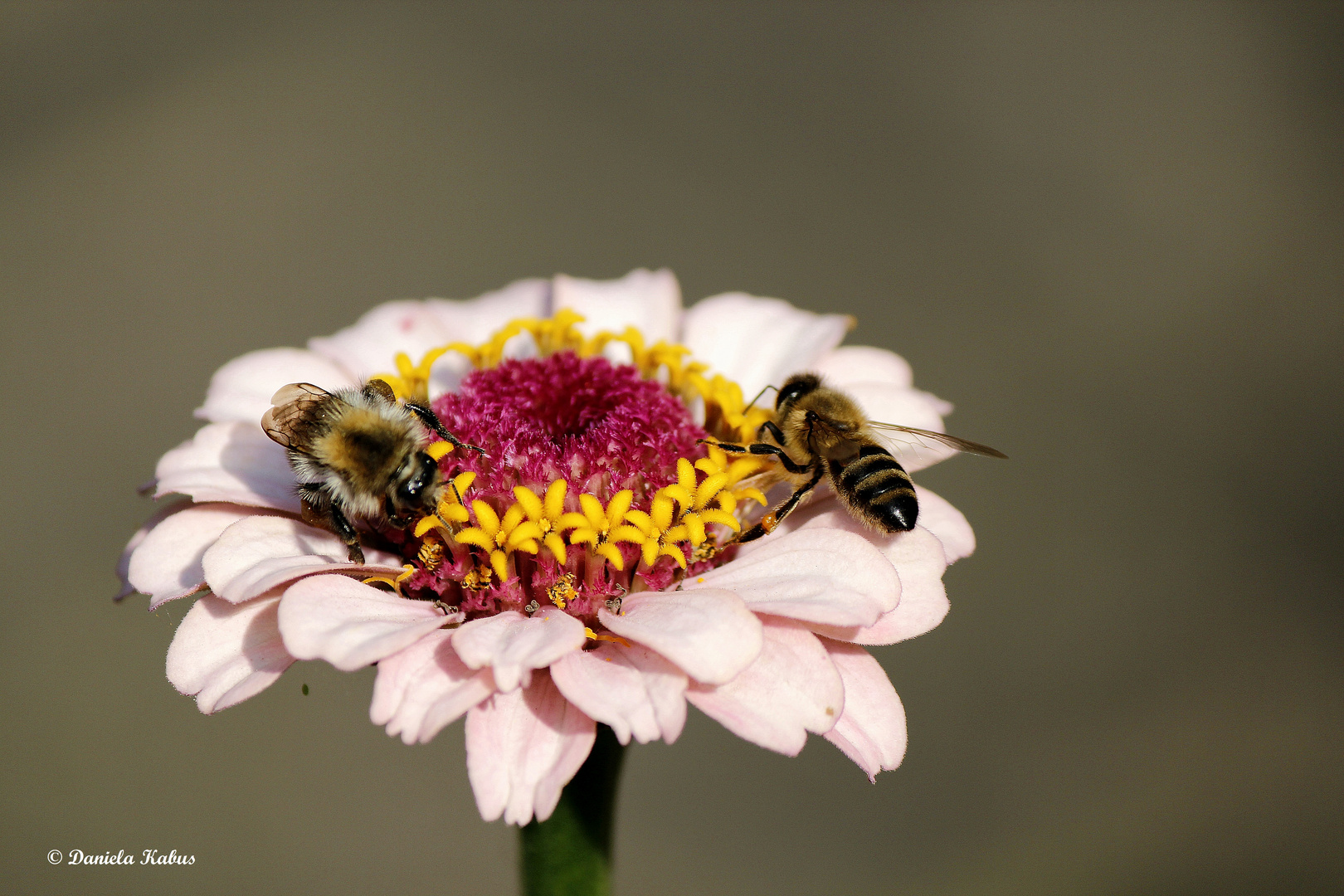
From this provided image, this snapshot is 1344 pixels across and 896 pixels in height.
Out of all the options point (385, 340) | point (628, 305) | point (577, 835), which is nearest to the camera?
point (577, 835)

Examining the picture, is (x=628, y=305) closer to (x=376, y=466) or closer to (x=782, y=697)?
(x=376, y=466)

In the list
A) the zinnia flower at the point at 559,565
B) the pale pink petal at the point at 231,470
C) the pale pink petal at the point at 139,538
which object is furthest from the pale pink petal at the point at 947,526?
the pale pink petal at the point at 139,538

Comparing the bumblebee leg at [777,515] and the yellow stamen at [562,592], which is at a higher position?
the bumblebee leg at [777,515]

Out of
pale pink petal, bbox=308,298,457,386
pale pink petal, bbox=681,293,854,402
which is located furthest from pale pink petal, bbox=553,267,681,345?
pale pink petal, bbox=308,298,457,386

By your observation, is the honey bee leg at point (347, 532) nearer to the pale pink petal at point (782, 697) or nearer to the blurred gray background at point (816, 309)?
the pale pink petal at point (782, 697)

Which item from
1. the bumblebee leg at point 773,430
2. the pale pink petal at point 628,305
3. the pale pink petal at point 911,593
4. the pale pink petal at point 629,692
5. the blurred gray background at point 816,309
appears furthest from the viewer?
the blurred gray background at point 816,309

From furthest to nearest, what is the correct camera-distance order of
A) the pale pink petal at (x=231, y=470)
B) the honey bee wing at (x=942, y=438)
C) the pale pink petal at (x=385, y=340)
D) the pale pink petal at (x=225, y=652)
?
the pale pink petal at (x=385, y=340) < the honey bee wing at (x=942, y=438) < the pale pink petal at (x=231, y=470) < the pale pink petal at (x=225, y=652)

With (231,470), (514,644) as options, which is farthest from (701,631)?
(231,470)

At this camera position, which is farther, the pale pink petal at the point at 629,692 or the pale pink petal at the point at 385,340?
the pale pink petal at the point at 385,340
